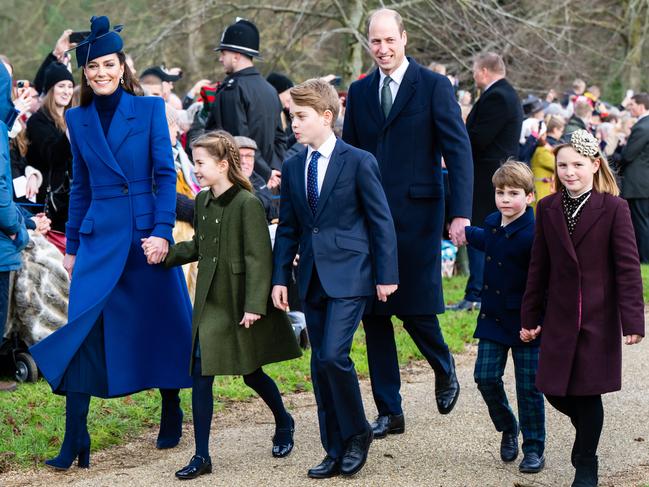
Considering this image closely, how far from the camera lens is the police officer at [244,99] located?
895 cm

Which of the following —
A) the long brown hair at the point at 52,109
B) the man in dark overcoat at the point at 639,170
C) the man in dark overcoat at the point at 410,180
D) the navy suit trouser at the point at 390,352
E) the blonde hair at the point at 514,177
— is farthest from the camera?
the man in dark overcoat at the point at 639,170

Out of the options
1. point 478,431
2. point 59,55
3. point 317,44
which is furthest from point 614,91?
point 478,431

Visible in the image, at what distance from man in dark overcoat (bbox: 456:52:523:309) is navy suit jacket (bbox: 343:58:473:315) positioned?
3395 mm

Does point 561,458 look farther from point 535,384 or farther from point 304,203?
point 304,203

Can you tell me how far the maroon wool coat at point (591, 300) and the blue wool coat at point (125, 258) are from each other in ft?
6.43

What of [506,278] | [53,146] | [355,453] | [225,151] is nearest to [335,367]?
[355,453]

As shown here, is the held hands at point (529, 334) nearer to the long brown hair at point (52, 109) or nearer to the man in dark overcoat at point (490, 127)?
the man in dark overcoat at point (490, 127)

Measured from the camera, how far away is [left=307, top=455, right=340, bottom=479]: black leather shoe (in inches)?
214

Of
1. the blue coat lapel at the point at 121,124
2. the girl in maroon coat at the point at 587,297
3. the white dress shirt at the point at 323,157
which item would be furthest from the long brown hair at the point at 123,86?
the girl in maroon coat at the point at 587,297

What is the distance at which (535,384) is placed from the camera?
5336 millimetres

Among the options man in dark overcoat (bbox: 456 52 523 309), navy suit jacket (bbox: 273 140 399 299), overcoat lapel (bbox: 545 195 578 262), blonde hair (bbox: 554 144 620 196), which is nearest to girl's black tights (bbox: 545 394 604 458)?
overcoat lapel (bbox: 545 195 578 262)

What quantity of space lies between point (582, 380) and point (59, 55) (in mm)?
6015

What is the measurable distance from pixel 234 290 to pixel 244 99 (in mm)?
3548

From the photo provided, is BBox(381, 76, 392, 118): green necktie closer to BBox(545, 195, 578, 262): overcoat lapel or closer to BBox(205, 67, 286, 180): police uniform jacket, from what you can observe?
BBox(545, 195, 578, 262): overcoat lapel
